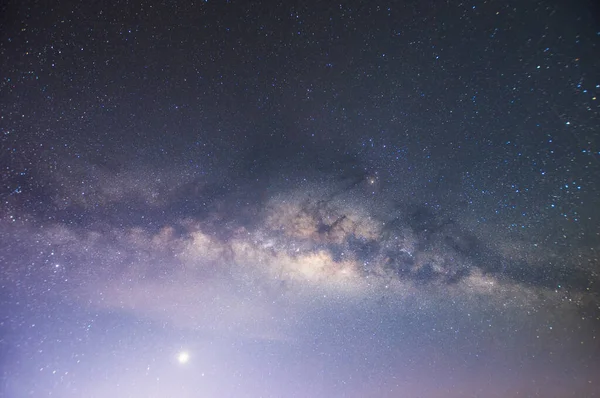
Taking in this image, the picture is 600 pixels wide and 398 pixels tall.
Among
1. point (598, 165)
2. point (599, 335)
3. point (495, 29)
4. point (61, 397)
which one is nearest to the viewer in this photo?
point (495, 29)

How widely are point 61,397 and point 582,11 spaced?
215 feet

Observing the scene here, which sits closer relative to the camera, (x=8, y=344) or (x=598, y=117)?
(x=598, y=117)

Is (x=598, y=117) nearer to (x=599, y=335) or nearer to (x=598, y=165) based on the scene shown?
(x=598, y=165)

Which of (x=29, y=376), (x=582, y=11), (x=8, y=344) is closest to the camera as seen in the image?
(x=582, y=11)

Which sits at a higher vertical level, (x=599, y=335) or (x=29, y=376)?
(x=29, y=376)

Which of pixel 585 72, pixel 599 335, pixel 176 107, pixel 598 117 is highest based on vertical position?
pixel 176 107

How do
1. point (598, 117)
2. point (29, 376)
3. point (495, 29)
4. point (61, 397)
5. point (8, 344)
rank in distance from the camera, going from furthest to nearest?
1. point (61, 397)
2. point (29, 376)
3. point (8, 344)
4. point (598, 117)
5. point (495, 29)

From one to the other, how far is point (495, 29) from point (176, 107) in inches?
167

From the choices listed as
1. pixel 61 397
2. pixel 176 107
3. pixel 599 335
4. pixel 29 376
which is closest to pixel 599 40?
pixel 176 107

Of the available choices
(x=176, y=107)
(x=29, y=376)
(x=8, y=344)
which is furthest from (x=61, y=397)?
(x=176, y=107)

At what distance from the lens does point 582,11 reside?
238 cm

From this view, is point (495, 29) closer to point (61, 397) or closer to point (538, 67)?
point (538, 67)

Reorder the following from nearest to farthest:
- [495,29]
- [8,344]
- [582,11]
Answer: [582,11] → [495,29] → [8,344]

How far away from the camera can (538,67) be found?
9.41ft
